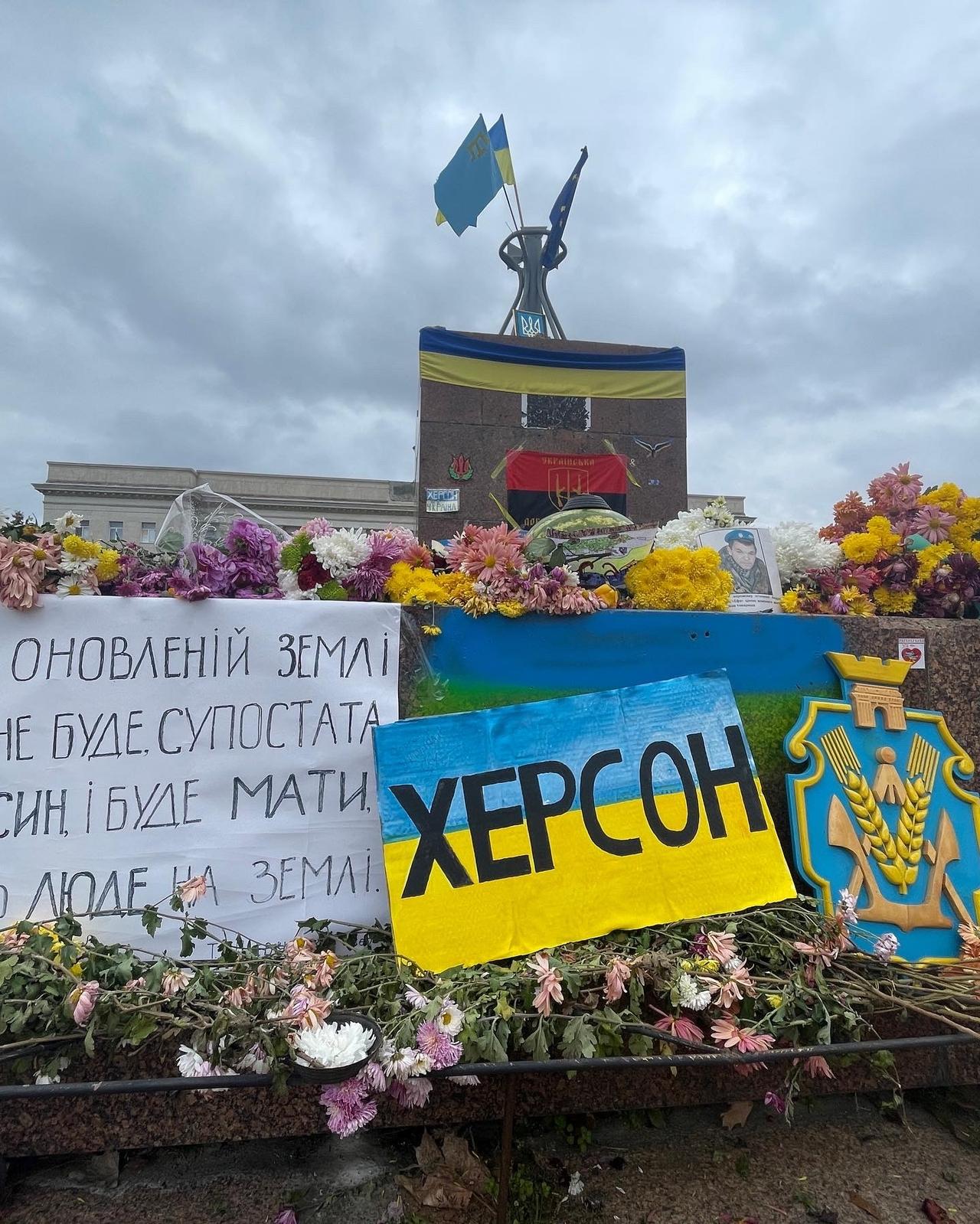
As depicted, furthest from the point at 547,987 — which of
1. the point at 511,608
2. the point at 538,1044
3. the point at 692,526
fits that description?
the point at 692,526

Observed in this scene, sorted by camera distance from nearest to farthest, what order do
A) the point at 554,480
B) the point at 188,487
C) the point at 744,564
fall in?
the point at 744,564, the point at 554,480, the point at 188,487

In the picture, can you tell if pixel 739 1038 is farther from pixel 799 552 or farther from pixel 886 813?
pixel 799 552

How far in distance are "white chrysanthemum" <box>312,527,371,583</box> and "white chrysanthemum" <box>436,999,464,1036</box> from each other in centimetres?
134

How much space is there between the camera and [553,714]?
229cm

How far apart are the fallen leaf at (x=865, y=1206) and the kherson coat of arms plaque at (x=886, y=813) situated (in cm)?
61

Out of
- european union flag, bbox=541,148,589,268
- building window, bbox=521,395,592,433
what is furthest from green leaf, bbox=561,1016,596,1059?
european union flag, bbox=541,148,589,268

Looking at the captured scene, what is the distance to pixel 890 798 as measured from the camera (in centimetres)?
230

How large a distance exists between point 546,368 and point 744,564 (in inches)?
210

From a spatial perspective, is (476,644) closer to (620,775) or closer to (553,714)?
(553,714)

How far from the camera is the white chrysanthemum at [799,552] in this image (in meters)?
2.87

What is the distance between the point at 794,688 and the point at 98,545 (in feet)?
7.99

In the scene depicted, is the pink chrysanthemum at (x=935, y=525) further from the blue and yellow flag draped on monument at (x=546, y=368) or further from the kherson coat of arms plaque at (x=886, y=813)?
the blue and yellow flag draped on monument at (x=546, y=368)

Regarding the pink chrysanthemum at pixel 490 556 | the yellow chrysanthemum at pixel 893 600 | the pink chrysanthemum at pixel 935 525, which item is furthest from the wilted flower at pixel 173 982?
the pink chrysanthemum at pixel 935 525

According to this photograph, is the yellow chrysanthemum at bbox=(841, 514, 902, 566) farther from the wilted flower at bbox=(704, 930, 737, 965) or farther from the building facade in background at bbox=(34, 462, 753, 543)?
the building facade in background at bbox=(34, 462, 753, 543)
